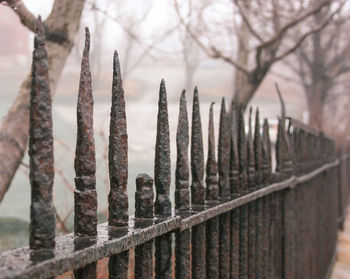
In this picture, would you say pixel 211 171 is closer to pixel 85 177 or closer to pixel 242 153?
pixel 242 153

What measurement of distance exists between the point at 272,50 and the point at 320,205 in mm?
2297

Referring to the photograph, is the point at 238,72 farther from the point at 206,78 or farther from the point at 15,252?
the point at 206,78

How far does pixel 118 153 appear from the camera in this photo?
4.77 feet

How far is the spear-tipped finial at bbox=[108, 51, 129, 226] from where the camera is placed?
1436 mm

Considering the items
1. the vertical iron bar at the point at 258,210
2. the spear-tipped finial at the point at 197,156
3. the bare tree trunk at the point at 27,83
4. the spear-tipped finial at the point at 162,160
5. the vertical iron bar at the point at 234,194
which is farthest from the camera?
the bare tree trunk at the point at 27,83

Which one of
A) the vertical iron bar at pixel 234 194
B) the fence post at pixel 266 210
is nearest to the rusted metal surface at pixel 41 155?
the vertical iron bar at pixel 234 194

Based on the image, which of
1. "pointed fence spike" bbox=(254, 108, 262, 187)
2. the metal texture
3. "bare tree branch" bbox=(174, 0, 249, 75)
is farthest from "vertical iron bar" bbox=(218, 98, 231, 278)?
"bare tree branch" bbox=(174, 0, 249, 75)

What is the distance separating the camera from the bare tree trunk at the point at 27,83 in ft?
11.1

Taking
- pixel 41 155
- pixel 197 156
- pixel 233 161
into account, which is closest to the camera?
pixel 41 155

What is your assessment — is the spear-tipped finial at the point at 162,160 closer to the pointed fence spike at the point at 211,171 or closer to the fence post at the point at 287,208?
the pointed fence spike at the point at 211,171

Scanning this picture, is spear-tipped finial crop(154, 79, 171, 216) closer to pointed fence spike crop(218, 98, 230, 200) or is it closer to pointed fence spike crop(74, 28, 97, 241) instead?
pointed fence spike crop(74, 28, 97, 241)

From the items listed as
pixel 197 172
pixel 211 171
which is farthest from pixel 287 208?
pixel 197 172

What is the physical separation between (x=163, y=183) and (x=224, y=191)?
0.66 meters

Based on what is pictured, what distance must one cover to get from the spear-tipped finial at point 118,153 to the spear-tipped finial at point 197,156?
1.90 feet
